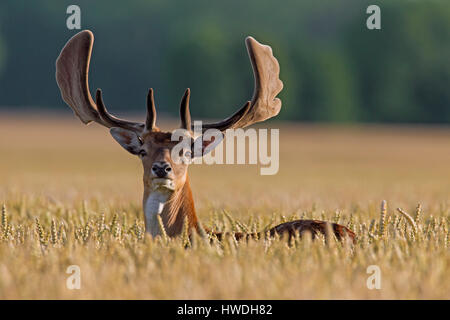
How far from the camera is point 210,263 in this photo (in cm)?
471

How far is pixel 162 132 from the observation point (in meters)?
6.31

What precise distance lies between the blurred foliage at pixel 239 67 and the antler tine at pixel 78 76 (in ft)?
227

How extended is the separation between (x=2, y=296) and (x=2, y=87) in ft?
288

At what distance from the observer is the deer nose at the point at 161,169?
589 centimetres

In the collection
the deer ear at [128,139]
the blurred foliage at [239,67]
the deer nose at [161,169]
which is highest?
the blurred foliage at [239,67]

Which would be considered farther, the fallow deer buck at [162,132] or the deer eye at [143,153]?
the deer eye at [143,153]

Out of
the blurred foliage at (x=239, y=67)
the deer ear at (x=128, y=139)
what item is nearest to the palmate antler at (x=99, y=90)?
the deer ear at (x=128, y=139)

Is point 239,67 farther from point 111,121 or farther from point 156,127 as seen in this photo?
point 156,127

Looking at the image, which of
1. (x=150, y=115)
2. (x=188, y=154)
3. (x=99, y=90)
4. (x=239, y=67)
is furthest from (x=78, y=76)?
(x=239, y=67)

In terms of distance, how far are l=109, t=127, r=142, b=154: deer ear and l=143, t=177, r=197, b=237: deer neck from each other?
1.36ft

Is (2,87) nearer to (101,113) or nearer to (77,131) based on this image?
(77,131)

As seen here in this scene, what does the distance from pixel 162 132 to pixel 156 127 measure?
0.31m

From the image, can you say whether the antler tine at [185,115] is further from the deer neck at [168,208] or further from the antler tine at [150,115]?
the deer neck at [168,208]

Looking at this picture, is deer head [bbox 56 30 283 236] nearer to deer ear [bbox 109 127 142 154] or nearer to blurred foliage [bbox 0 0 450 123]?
deer ear [bbox 109 127 142 154]
